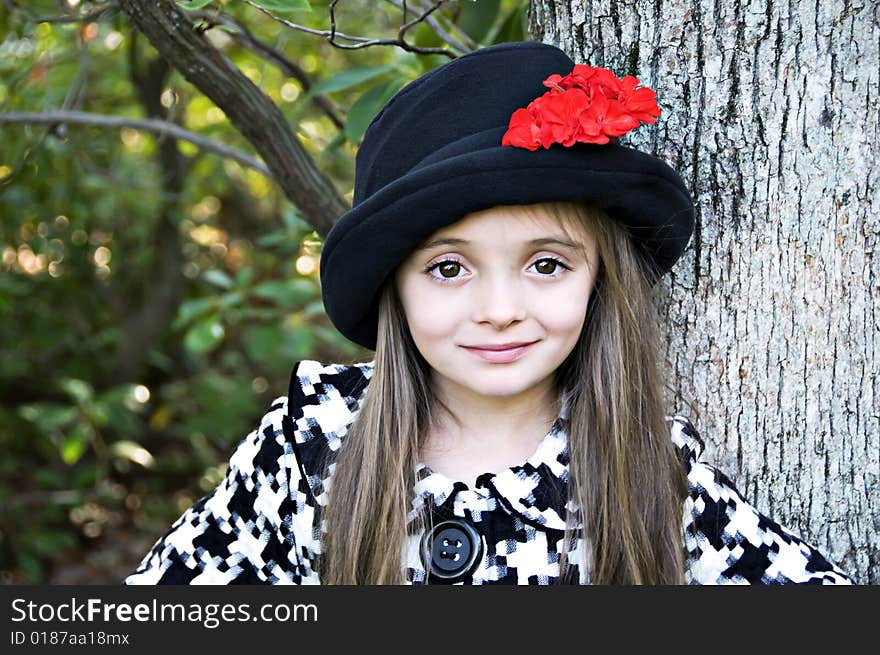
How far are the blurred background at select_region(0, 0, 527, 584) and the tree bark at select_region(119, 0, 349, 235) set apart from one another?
3.31 feet

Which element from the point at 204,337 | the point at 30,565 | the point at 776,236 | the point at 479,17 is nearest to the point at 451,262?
the point at 776,236

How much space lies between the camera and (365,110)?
1.98 meters

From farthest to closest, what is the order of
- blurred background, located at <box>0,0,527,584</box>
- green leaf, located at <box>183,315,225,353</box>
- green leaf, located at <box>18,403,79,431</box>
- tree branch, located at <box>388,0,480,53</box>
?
blurred background, located at <box>0,0,527,584</box>, green leaf, located at <box>18,403,79,431</box>, green leaf, located at <box>183,315,225,353</box>, tree branch, located at <box>388,0,480,53</box>

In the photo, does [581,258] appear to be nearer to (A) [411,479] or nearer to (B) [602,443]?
(B) [602,443]

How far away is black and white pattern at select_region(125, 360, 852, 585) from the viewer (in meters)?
1.54

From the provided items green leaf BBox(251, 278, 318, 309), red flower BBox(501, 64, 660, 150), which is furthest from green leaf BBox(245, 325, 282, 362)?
red flower BBox(501, 64, 660, 150)

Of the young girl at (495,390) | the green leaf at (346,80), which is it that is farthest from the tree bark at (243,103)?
the young girl at (495,390)

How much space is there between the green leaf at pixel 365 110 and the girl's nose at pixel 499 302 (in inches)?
26.2

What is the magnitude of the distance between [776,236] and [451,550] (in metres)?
0.74

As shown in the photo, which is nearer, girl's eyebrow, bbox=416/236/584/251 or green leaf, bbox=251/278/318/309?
girl's eyebrow, bbox=416/236/584/251

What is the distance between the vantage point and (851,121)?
1538 mm

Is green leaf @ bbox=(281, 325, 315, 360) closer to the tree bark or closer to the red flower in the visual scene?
the tree bark

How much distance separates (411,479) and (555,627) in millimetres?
331

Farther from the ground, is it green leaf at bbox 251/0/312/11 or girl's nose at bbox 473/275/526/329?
green leaf at bbox 251/0/312/11
